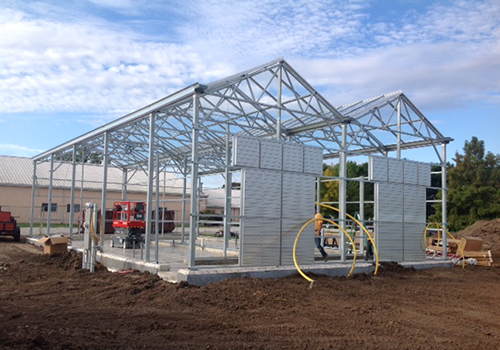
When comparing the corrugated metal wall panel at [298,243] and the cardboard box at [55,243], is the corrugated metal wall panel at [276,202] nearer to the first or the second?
the corrugated metal wall panel at [298,243]

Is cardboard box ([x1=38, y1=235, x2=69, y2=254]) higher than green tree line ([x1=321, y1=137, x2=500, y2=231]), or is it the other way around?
green tree line ([x1=321, y1=137, x2=500, y2=231])

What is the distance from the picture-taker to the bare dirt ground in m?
6.58

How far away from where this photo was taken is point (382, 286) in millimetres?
11703

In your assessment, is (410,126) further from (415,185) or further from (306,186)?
(306,186)

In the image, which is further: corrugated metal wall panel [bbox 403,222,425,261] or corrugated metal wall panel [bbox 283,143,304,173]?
corrugated metal wall panel [bbox 403,222,425,261]

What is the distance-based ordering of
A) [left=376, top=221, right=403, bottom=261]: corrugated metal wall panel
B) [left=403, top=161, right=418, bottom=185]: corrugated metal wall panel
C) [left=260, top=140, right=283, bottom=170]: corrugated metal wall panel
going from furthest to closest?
1. [left=403, top=161, right=418, bottom=185]: corrugated metal wall panel
2. [left=376, top=221, right=403, bottom=261]: corrugated metal wall panel
3. [left=260, top=140, right=283, bottom=170]: corrugated metal wall panel

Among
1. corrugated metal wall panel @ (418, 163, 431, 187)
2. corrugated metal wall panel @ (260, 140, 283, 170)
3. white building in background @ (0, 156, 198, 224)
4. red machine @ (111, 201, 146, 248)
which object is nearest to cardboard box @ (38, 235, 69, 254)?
red machine @ (111, 201, 146, 248)

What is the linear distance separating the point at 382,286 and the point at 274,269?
2.71 meters

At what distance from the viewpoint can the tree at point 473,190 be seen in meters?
32.1

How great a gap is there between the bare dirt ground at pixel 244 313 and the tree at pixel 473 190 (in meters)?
21.1

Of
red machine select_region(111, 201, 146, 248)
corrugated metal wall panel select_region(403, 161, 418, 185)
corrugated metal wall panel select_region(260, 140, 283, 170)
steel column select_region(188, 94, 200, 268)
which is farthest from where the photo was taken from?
red machine select_region(111, 201, 146, 248)

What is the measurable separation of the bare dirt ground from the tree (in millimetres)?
21062

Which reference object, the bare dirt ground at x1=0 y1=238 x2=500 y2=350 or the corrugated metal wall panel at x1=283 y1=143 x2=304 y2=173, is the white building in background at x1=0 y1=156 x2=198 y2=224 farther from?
the bare dirt ground at x1=0 y1=238 x2=500 y2=350

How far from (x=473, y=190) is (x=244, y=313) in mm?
28278
